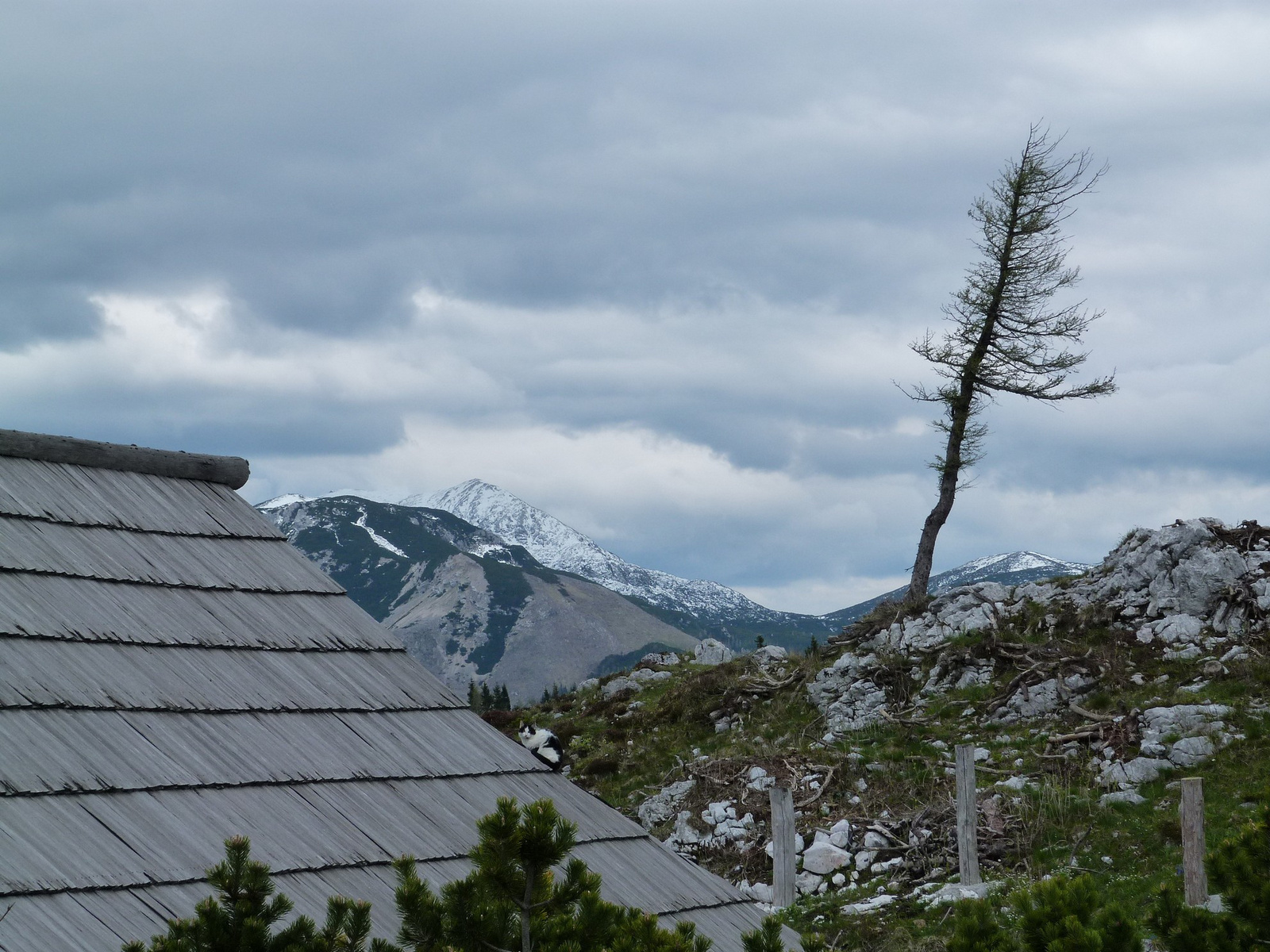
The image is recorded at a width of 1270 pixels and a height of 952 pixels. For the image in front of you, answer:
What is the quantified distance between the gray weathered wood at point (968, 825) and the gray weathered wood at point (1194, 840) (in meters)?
2.52

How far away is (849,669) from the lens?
23641 mm

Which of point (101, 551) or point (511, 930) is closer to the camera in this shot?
point (511, 930)

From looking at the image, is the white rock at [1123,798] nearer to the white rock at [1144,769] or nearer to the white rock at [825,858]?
the white rock at [1144,769]

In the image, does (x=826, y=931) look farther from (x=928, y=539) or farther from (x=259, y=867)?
(x=928, y=539)

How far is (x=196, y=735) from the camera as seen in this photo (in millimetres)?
5652

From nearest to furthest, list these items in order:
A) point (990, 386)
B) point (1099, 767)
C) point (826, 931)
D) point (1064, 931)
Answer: point (1064, 931)
point (826, 931)
point (1099, 767)
point (990, 386)

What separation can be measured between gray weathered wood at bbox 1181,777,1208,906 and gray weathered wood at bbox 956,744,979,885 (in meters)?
2.52

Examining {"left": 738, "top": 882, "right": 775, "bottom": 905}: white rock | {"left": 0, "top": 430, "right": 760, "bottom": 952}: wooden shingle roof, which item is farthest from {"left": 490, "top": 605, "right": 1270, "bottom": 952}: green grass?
{"left": 0, "top": 430, "right": 760, "bottom": 952}: wooden shingle roof

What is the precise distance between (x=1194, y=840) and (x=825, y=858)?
5.06 metres

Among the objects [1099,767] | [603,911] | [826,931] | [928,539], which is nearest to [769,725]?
[1099,767]

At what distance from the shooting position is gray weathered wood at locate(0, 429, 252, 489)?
24.8ft

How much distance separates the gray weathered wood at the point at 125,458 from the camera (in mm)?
7547

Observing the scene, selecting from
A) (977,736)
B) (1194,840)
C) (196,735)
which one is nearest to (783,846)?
(1194,840)

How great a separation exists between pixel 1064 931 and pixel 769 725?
17.2 metres
